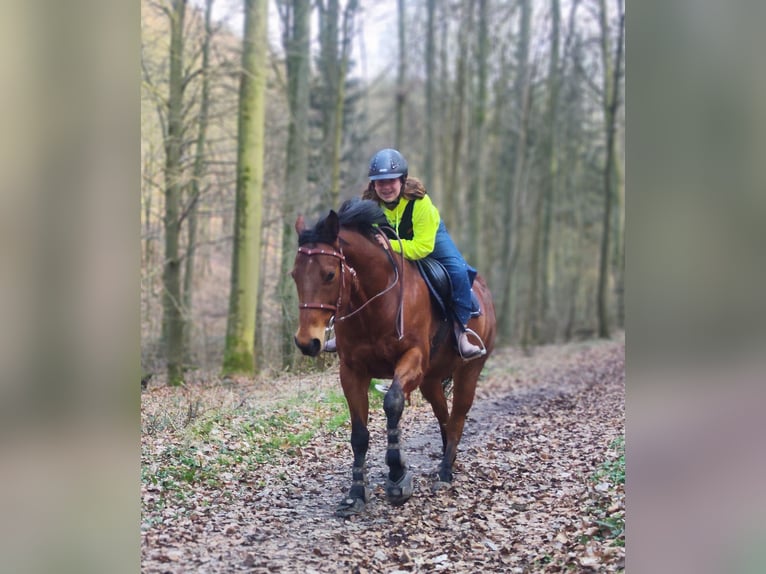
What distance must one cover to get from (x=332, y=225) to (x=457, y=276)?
1.75 metres

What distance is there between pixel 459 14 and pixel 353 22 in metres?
4.76

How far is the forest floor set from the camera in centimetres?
451

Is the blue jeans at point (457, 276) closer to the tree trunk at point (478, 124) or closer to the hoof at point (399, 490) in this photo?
the hoof at point (399, 490)

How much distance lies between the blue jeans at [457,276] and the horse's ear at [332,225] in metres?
1.61

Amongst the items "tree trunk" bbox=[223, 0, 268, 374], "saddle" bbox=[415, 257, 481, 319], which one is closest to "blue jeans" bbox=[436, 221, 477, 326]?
"saddle" bbox=[415, 257, 481, 319]

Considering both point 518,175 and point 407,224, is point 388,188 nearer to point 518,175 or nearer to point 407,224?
point 407,224

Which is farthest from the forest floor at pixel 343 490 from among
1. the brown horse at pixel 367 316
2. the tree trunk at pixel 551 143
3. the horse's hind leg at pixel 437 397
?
the tree trunk at pixel 551 143

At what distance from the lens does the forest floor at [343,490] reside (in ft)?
14.8

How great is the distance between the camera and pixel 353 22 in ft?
44.2

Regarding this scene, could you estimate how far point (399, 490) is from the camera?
5328 millimetres

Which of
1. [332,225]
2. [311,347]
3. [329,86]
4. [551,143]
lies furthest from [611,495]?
[551,143]
